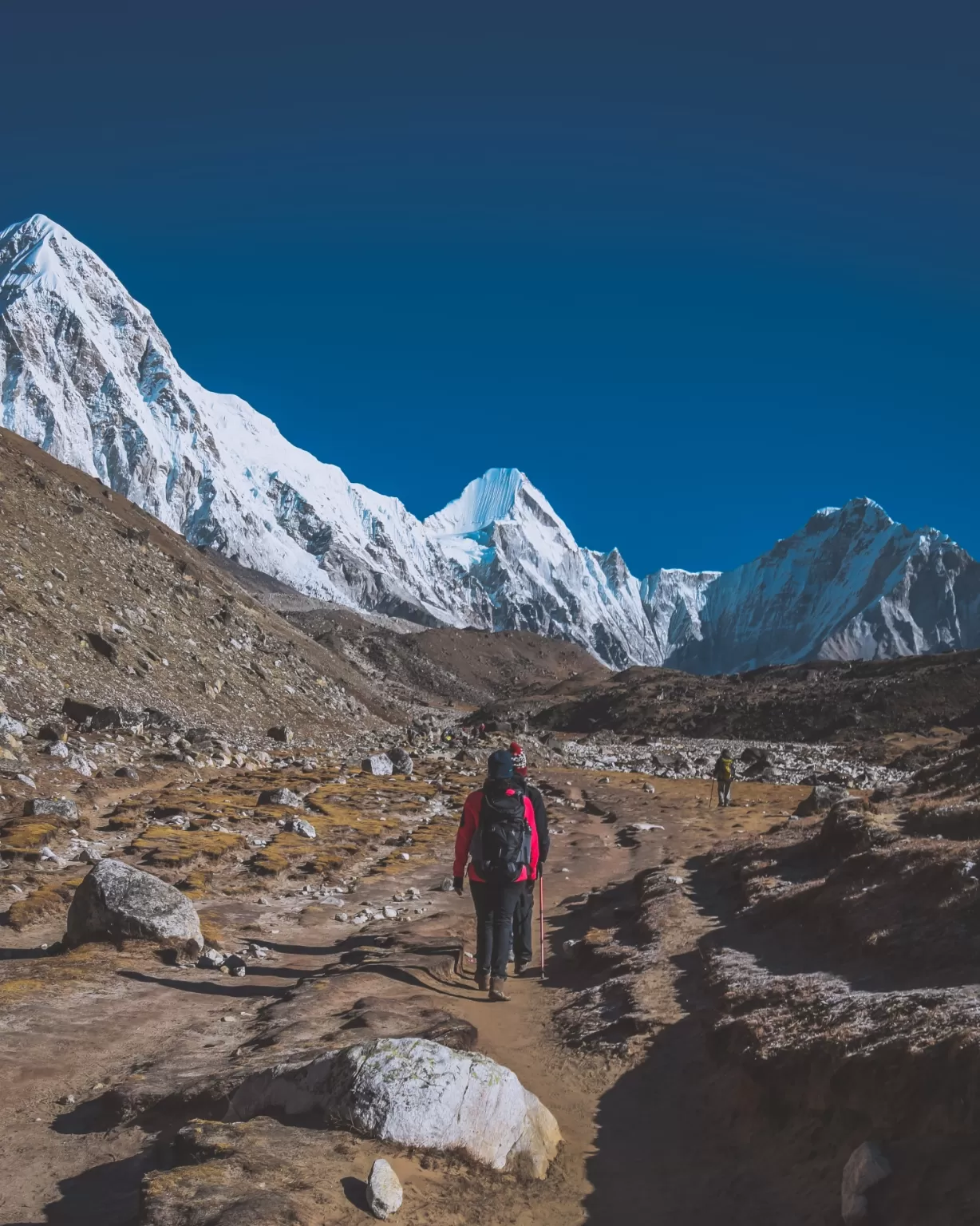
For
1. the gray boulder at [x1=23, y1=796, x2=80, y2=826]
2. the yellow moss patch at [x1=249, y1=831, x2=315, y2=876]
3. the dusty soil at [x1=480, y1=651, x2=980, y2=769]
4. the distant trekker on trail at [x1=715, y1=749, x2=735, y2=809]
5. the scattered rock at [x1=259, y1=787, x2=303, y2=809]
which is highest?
the dusty soil at [x1=480, y1=651, x2=980, y2=769]

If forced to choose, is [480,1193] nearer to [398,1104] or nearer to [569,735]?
[398,1104]

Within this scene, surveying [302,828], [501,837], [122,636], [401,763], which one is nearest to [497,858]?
[501,837]

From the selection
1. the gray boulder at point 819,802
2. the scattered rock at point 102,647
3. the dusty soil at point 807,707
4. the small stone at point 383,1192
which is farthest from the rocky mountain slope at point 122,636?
the dusty soil at point 807,707

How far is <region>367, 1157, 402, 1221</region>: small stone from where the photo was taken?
16.5 feet

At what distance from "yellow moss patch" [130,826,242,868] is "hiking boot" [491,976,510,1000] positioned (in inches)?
309

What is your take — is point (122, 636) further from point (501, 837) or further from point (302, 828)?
point (501, 837)

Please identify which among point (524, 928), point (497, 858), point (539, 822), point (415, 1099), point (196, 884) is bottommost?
point (415, 1099)

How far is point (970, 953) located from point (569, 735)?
92760 millimetres

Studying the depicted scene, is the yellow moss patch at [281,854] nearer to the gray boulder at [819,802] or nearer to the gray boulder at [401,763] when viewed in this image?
the gray boulder at [819,802]

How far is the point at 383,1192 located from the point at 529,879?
593 centimetres

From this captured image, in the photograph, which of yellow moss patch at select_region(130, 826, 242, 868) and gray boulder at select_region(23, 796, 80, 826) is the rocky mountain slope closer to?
gray boulder at select_region(23, 796, 80, 826)

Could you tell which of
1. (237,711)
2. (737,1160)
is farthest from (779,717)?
(737,1160)

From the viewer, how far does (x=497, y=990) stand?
35.4 feet

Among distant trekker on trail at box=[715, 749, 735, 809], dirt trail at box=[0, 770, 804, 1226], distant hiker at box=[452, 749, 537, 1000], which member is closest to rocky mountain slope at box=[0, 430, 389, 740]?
dirt trail at box=[0, 770, 804, 1226]
